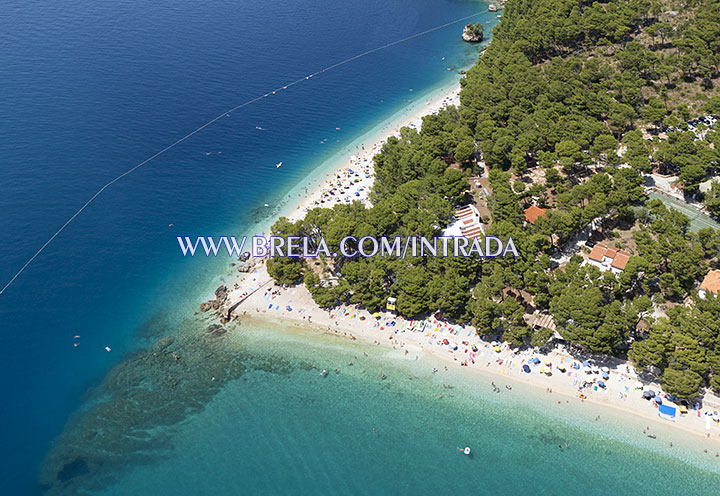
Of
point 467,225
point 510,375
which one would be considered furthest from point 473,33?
point 510,375

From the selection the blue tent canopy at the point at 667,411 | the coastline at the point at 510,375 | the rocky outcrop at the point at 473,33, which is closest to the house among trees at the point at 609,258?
the coastline at the point at 510,375

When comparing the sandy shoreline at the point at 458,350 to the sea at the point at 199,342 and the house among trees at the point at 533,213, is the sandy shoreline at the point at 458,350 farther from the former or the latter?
the house among trees at the point at 533,213

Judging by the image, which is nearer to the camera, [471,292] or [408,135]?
[471,292]

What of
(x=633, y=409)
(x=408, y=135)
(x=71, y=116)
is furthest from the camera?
(x=71, y=116)

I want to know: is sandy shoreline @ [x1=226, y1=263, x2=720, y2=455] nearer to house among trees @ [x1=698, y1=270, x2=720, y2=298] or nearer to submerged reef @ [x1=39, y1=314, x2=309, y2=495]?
submerged reef @ [x1=39, y1=314, x2=309, y2=495]

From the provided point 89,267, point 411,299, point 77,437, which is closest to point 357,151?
point 411,299

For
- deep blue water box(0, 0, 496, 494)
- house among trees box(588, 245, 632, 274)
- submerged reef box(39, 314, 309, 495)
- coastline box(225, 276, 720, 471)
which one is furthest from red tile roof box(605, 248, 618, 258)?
deep blue water box(0, 0, 496, 494)

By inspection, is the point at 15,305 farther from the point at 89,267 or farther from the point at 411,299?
the point at 411,299
